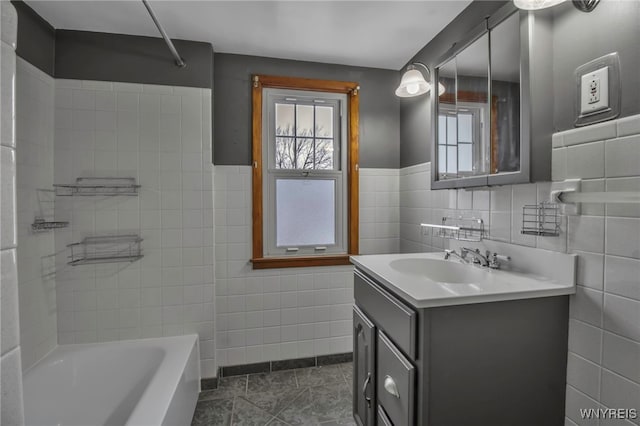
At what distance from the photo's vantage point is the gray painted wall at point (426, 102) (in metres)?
1.58

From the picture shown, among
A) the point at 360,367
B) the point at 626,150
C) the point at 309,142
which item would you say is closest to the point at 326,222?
the point at 309,142

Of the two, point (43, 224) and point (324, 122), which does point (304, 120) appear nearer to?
point (324, 122)

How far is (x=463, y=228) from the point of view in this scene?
61.4 inches

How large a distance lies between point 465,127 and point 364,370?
135cm

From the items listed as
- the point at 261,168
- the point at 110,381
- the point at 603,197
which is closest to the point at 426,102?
the point at 261,168

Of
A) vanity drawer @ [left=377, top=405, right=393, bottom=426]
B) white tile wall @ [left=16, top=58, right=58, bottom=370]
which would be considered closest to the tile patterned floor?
vanity drawer @ [left=377, top=405, right=393, bottom=426]

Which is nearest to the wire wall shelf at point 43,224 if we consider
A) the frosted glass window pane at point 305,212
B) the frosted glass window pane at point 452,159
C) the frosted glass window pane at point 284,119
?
the frosted glass window pane at point 305,212

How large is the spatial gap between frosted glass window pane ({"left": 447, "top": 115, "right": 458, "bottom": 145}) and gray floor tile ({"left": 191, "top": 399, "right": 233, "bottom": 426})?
6.79 feet

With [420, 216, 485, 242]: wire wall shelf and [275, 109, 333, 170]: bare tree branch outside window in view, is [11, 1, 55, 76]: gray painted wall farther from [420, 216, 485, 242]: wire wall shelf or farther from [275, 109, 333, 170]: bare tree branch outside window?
[420, 216, 485, 242]: wire wall shelf

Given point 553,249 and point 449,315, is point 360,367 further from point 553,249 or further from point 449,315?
point 553,249

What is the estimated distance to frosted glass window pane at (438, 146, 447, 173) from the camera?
5.61ft

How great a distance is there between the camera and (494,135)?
4.40ft

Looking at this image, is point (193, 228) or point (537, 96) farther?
point (193, 228)

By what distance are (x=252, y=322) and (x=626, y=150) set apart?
2172mm
